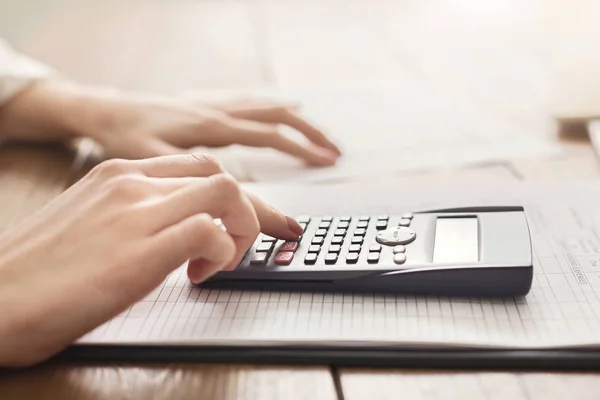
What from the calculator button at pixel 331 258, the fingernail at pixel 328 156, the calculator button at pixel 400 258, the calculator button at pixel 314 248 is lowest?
the fingernail at pixel 328 156

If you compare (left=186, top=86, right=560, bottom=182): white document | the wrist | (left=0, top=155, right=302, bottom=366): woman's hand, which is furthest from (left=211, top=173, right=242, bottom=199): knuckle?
the wrist

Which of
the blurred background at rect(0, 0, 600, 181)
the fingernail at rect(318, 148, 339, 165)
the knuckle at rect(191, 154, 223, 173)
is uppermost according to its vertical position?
the knuckle at rect(191, 154, 223, 173)

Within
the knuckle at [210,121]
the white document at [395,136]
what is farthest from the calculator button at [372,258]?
the knuckle at [210,121]

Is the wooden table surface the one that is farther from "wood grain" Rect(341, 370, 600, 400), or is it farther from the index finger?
the index finger

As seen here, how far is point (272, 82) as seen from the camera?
959 mm

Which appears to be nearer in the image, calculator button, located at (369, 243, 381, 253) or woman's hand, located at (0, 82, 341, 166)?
calculator button, located at (369, 243, 381, 253)

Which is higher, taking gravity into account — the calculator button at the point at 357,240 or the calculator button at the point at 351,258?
the calculator button at the point at 351,258

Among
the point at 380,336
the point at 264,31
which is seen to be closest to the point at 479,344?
the point at 380,336

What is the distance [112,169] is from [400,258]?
181 mm

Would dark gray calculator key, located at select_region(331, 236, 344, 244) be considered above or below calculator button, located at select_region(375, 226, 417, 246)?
above

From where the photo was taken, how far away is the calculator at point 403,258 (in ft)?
1.34

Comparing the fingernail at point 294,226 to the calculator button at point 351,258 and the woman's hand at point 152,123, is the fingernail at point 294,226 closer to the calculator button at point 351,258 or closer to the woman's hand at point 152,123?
the calculator button at point 351,258

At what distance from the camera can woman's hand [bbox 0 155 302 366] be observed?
1.23ft

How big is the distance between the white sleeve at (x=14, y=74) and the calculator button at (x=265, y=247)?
0.43 m
